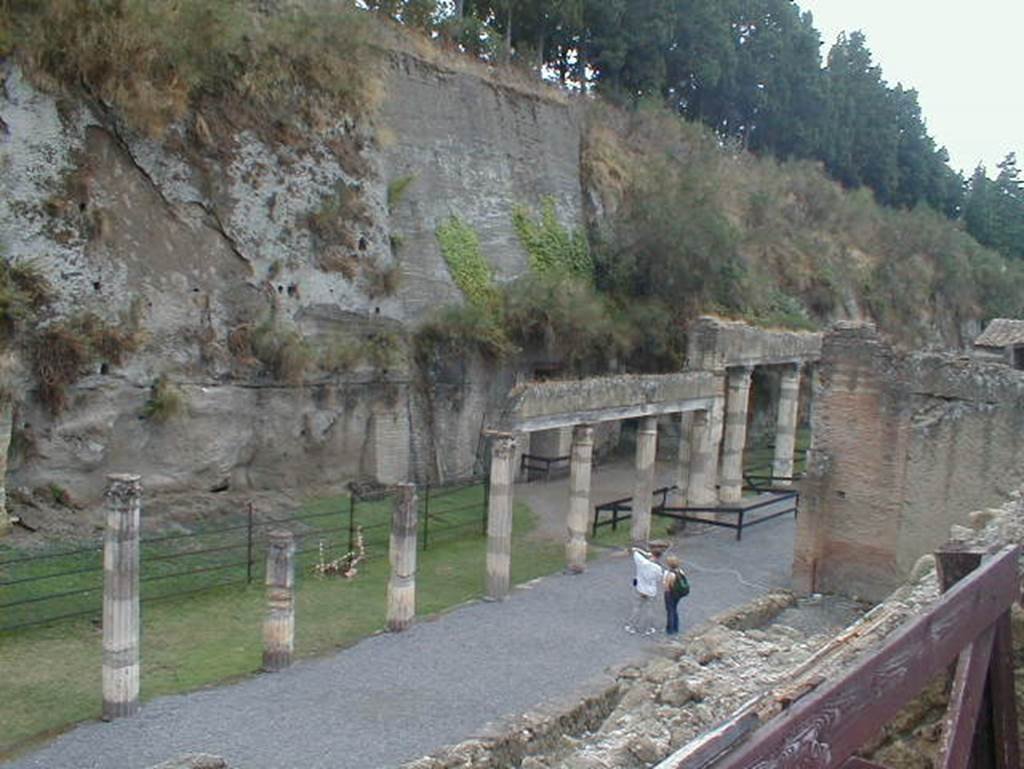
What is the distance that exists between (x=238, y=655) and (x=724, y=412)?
14324 millimetres

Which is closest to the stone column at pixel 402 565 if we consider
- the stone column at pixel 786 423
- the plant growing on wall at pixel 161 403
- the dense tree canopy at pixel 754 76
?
the plant growing on wall at pixel 161 403

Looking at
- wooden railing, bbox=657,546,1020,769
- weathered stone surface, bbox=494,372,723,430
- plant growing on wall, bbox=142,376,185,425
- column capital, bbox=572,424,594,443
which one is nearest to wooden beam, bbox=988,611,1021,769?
wooden railing, bbox=657,546,1020,769

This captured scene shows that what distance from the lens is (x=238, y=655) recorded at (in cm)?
1238

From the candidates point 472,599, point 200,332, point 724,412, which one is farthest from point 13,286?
point 724,412

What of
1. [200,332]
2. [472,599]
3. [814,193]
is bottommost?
[472,599]

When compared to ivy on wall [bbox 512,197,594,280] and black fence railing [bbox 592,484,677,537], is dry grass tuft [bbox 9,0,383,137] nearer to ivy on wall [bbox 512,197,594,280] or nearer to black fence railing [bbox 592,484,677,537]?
ivy on wall [bbox 512,197,594,280]

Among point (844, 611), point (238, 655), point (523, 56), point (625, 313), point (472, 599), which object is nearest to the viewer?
point (238, 655)

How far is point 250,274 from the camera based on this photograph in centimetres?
1973

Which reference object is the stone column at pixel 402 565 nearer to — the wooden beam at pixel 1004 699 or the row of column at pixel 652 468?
the row of column at pixel 652 468

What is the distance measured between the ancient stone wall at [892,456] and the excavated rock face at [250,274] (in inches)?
387

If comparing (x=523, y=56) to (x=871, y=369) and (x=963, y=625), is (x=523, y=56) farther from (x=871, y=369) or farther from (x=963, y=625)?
(x=963, y=625)

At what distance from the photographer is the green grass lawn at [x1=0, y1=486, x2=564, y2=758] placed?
1084 cm

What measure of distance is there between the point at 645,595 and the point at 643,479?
508 centimetres

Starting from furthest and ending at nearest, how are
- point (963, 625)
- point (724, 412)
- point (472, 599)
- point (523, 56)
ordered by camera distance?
point (523, 56)
point (724, 412)
point (472, 599)
point (963, 625)
